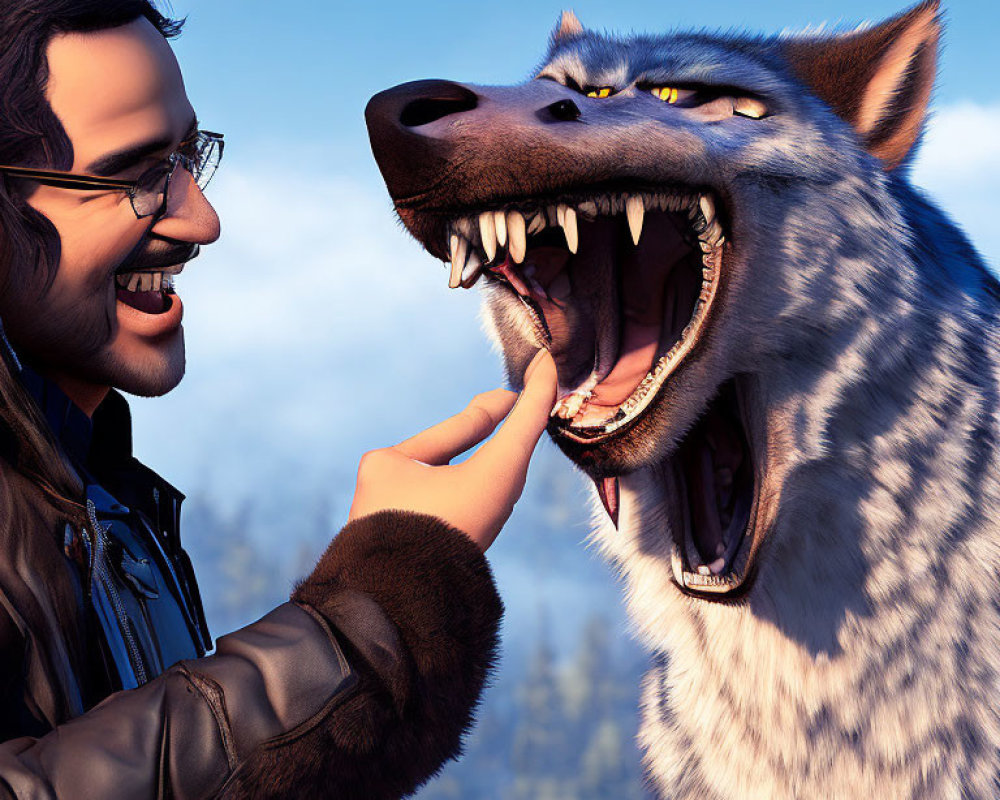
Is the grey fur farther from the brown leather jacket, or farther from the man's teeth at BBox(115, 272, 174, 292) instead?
the man's teeth at BBox(115, 272, 174, 292)

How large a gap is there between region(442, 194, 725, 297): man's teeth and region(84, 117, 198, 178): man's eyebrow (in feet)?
2.35

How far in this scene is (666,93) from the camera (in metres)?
2.78

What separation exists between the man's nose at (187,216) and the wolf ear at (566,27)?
1.54 m

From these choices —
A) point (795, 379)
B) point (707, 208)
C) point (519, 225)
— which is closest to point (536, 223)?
point (519, 225)

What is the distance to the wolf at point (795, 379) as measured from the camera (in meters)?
2.50

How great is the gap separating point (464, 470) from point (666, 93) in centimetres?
141

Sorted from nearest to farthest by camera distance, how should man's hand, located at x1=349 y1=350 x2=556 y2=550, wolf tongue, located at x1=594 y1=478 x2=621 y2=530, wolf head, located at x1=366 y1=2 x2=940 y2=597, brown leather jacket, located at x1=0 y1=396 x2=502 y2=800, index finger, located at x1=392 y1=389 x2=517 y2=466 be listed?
brown leather jacket, located at x1=0 y1=396 x2=502 y2=800
man's hand, located at x1=349 y1=350 x2=556 y2=550
index finger, located at x1=392 y1=389 x2=517 y2=466
wolf head, located at x1=366 y1=2 x2=940 y2=597
wolf tongue, located at x1=594 y1=478 x2=621 y2=530

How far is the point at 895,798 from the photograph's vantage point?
2691mm

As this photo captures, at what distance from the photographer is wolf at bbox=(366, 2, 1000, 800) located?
2496mm

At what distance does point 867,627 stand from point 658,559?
0.64m

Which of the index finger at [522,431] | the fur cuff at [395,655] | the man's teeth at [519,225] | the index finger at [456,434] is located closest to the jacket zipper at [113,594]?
the fur cuff at [395,655]

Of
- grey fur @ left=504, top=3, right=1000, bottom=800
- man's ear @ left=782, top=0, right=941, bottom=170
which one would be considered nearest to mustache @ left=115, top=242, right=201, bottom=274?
grey fur @ left=504, top=3, right=1000, bottom=800

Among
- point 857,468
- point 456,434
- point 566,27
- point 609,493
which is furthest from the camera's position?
point 566,27

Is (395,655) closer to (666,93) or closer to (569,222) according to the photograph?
(569,222)
